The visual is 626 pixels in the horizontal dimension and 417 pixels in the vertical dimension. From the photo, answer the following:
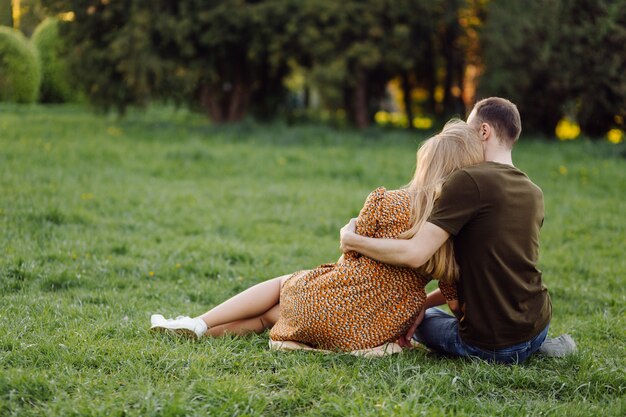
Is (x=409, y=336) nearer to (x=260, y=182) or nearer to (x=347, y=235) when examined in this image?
(x=347, y=235)

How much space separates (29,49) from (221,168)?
15.9m

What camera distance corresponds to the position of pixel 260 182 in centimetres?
998

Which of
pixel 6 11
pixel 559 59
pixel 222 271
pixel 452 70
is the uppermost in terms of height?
pixel 6 11

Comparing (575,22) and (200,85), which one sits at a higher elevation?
(575,22)

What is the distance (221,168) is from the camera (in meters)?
10.7

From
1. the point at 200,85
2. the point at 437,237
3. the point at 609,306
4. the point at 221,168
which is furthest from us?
the point at 200,85

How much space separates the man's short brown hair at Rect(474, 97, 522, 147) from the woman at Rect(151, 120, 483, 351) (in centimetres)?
12

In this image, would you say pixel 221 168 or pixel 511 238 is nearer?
pixel 511 238

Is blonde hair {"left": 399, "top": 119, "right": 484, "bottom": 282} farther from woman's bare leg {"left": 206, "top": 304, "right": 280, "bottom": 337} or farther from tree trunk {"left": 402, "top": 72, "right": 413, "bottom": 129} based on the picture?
tree trunk {"left": 402, "top": 72, "right": 413, "bottom": 129}

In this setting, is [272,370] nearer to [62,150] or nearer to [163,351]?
[163,351]

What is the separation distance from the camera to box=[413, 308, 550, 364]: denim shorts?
151 inches

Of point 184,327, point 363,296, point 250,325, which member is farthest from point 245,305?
point 363,296

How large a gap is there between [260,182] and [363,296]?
20.8ft

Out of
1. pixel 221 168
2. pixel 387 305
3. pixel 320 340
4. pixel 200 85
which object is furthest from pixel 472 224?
pixel 200 85
